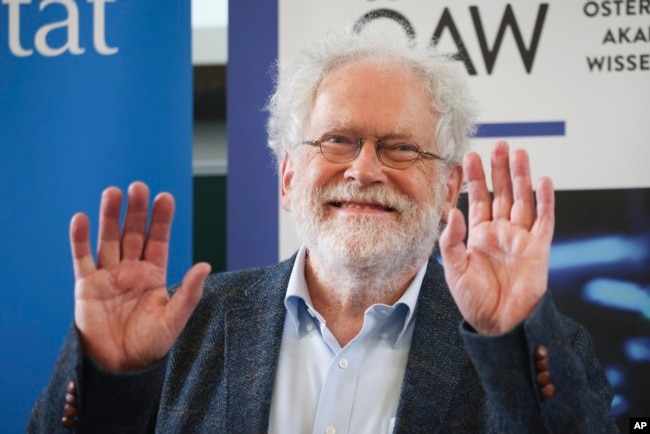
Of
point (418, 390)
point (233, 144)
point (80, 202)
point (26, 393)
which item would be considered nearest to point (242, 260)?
point (233, 144)

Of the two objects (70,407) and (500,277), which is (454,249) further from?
(70,407)

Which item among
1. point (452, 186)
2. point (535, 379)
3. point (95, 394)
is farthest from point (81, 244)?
point (452, 186)

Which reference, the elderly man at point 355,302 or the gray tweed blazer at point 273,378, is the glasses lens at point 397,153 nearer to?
the elderly man at point 355,302

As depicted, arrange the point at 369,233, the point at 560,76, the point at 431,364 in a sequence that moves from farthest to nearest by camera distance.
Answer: the point at 560,76 → the point at 369,233 → the point at 431,364

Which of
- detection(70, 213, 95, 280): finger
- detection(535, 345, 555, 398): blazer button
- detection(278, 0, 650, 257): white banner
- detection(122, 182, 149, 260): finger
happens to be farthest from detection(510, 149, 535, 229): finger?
detection(278, 0, 650, 257): white banner

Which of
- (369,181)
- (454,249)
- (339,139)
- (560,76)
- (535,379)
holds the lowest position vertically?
(535,379)

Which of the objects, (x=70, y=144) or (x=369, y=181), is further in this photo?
(x=70, y=144)

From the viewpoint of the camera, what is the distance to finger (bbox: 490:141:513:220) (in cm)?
158

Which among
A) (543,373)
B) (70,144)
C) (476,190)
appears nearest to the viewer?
(543,373)

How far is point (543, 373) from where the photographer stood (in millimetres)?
1472

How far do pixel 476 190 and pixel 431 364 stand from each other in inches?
18.6

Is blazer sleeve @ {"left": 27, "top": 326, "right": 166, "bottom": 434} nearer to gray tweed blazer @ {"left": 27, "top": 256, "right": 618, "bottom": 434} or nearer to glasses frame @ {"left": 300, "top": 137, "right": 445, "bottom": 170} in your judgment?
gray tweed blazer @ {"left": 27, "top": 256, "right": 618, "bottom": 434}

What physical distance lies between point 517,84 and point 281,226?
93 cm

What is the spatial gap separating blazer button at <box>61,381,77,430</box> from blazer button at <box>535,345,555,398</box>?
0.89 metres
